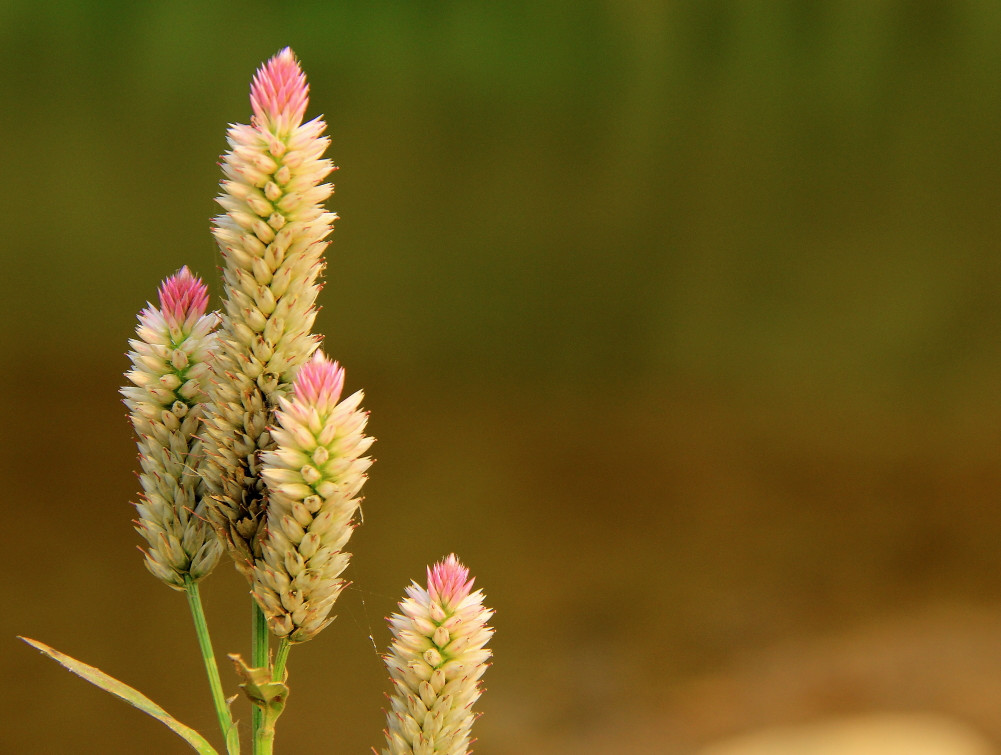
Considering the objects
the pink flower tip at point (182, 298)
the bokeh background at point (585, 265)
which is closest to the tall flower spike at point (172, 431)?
the pink flower tip at point (182, 298)

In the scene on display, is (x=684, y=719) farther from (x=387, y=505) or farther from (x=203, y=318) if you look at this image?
(x=203, y=318)

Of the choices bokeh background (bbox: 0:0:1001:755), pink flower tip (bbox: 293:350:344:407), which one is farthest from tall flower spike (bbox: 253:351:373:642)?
bokeh background (bbox: 0:0:1001:755)

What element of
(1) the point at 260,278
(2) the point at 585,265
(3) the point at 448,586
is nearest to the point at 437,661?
(3) the point at 448,586

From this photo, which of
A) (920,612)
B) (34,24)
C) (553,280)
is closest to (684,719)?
(920,612)

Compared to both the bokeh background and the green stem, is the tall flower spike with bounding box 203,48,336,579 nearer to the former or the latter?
the green stem

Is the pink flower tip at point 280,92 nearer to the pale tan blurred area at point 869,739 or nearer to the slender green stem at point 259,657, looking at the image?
the slender green stem at point 259,657

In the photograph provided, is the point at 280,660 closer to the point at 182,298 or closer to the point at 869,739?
the point at 182,298

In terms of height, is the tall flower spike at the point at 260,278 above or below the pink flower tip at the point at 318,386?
above
